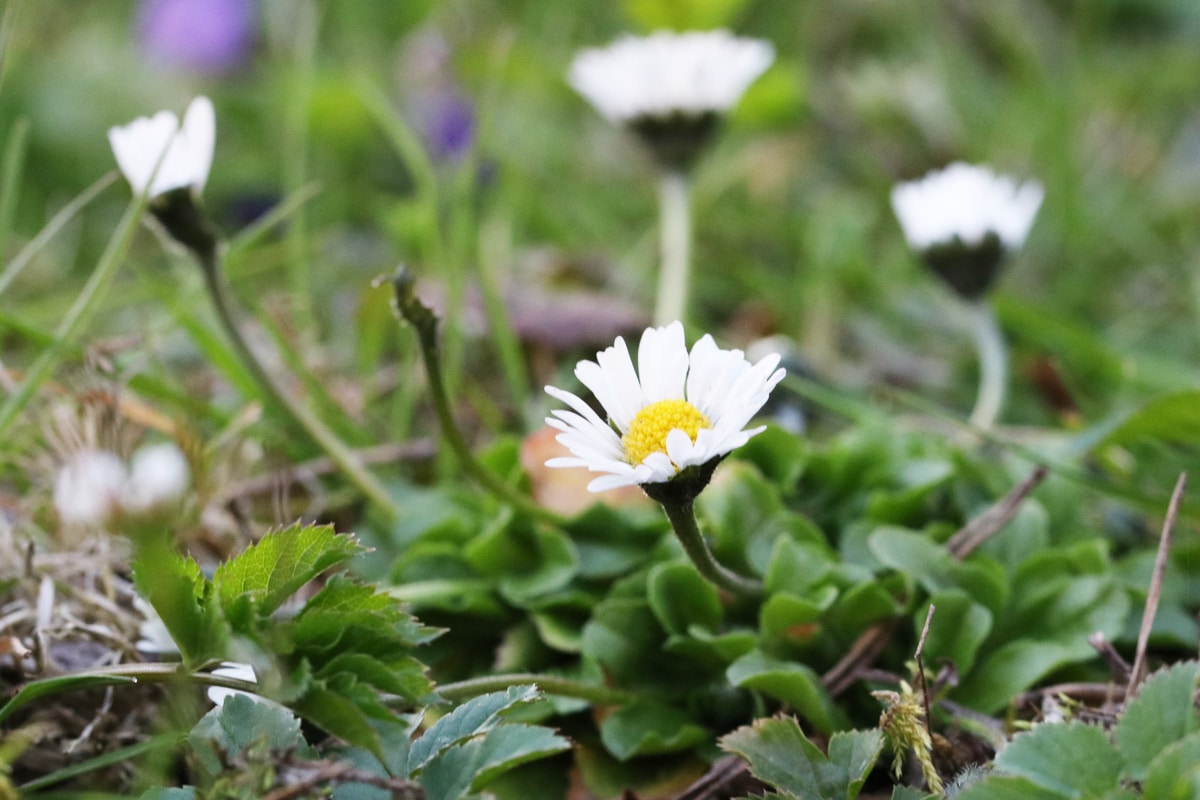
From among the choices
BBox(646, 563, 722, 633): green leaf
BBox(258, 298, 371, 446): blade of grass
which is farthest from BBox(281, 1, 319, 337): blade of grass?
BBox(646, 563, 722, 633): green leaf

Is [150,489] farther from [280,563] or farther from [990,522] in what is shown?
[990,522]

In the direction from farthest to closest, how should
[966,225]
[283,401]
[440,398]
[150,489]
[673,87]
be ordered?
1. [673,87]
2. [966,225]
3. [283,401]
4. [440,398]
5. [150,489]

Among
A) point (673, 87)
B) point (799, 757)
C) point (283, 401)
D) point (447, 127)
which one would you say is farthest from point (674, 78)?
point (447, 127)

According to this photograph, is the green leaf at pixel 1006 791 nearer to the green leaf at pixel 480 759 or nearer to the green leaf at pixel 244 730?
the green leaf at pixel 480 759

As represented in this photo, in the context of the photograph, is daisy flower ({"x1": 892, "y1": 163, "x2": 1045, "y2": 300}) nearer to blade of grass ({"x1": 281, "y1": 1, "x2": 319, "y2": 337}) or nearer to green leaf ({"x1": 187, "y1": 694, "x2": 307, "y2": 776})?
blade of grass ({"x1": 281, "y1": 1, "x2": 319, "y2": 337})

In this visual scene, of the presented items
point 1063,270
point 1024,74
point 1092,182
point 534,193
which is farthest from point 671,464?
point 1024,74

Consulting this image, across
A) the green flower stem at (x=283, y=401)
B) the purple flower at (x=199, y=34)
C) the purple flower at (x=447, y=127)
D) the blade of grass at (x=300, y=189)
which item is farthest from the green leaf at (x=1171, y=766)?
the purple flower at (x=199, y=34)

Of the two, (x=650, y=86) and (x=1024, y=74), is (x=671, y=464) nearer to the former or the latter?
(x=650, y=86)
